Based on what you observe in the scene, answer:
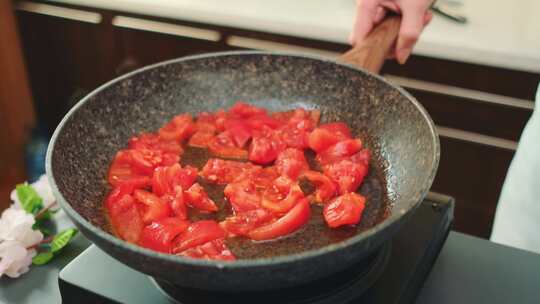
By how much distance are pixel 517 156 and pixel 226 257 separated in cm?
73

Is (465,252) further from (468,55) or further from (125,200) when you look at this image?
(468,55)

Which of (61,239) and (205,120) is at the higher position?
(205,120)

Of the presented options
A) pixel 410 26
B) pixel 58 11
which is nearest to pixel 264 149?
pixel 410 26

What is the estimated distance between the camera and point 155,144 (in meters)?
1.06

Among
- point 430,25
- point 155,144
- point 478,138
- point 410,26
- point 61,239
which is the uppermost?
point 410,26

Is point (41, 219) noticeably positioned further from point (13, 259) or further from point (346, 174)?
point (346, 174)

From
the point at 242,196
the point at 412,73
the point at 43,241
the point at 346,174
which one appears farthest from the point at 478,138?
the point at 43,241

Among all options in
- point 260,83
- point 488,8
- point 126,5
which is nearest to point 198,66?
point 260,83

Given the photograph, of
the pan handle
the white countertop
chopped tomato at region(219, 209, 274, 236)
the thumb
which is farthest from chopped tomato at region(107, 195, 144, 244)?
the white countertop

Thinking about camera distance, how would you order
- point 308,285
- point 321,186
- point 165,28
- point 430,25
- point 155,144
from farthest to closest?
point 165,28 < point 430,25 < point 155,144 < point 321,186 < point 308,285

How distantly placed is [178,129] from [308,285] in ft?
1.56

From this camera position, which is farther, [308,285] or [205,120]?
[205,120]

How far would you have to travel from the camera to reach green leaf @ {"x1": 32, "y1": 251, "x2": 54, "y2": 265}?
92 cm

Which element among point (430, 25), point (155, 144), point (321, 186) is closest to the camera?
point (321, 186)
